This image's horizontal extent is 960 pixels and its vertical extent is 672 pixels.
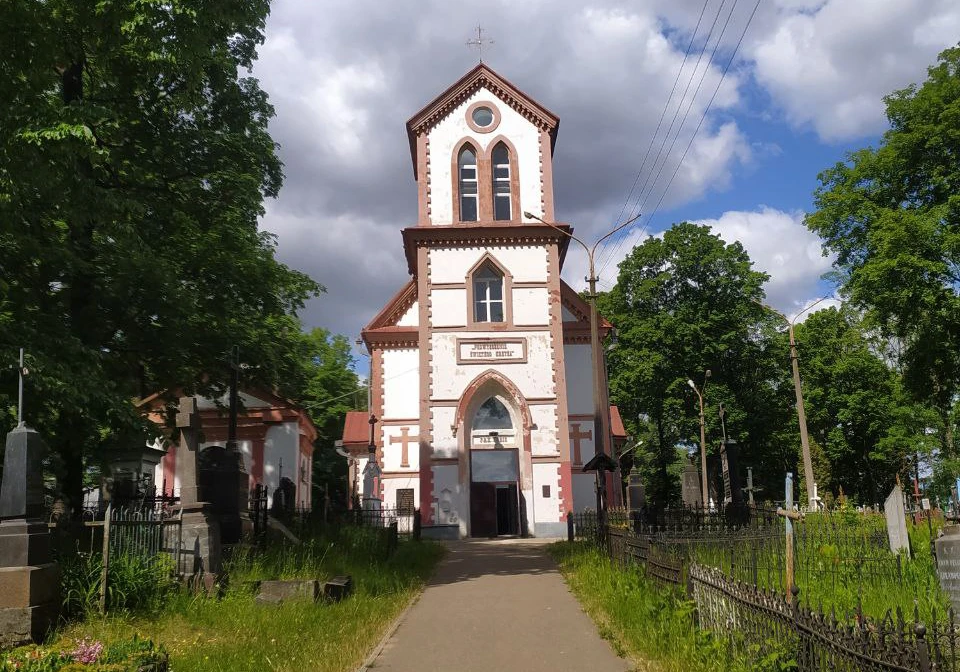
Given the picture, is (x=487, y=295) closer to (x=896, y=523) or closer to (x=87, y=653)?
(x=896, y=523)

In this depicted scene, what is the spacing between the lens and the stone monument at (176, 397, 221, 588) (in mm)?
10812

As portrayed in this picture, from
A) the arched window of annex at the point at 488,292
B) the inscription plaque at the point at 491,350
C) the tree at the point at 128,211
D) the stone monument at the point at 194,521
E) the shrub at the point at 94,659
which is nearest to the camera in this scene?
the shrub at the point at 94,659

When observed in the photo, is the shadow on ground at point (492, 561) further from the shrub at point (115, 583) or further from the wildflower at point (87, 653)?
the wildflower at point (87, 653)

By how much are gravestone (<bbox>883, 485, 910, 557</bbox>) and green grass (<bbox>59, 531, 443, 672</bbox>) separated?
7.58 metres

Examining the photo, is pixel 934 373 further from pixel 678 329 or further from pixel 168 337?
pixel 168 337

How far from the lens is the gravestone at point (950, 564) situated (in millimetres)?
7152

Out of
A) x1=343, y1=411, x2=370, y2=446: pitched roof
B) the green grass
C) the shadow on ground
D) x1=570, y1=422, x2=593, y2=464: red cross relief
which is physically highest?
x1=343, y1=411, x2=370, y2=446: pitched roof

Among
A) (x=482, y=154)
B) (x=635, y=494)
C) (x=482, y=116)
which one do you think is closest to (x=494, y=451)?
(x=635, y=494)

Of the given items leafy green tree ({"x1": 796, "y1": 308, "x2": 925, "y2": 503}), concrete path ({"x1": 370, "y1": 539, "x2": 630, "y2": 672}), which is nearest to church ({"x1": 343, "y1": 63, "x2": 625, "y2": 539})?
concrete path ({"x1": 370, "y1": 539, "x2": 630, "y2": 672})

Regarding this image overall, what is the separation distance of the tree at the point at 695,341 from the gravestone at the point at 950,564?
33.1 metres

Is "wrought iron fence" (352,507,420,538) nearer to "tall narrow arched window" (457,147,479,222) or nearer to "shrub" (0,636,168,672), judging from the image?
"tall narrow arched window" (457,147,479,222)

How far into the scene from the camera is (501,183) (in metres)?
30.0

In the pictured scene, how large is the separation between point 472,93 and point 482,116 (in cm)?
98

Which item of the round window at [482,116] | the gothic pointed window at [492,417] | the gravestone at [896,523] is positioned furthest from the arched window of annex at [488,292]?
the gravestone at [896,523]
